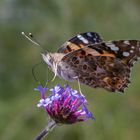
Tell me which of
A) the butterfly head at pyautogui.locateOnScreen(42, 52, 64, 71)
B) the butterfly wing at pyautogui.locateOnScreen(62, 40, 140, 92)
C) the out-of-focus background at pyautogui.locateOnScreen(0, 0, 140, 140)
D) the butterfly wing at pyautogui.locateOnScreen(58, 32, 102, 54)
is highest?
the butterfly head at pyautogui.locateOnScreen(42, 52, 64, 71)

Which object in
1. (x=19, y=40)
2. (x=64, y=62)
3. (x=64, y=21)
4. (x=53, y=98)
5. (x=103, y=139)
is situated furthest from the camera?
(x=19, y=40)

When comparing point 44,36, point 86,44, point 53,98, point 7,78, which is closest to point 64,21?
point 44,36

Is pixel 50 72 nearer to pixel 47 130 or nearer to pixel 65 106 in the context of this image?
pixel 65 106

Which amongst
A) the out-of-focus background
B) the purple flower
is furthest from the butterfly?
the out-of-focus background

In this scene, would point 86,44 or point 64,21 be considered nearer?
point 86,44

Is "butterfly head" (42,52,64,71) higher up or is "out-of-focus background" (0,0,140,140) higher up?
"butterfly head" (42,52,64,71)

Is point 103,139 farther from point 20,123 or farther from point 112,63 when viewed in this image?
point 112,63

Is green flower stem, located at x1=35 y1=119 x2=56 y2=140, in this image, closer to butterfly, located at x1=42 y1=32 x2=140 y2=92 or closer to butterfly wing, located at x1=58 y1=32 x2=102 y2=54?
butterfly, located at x1=42 y1=32 x2=140 y2=92

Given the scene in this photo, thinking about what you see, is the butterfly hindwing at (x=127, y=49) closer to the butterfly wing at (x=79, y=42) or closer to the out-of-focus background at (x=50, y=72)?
the butterfly wing at (x=79, y=42)
